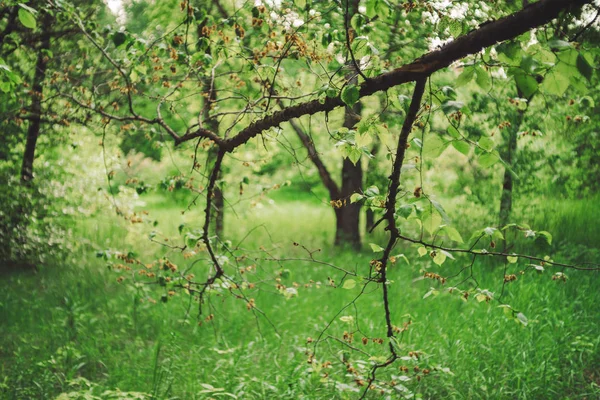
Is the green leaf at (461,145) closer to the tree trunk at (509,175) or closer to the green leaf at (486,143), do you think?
the green leaf at (486,143)

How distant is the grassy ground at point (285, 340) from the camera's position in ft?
12.2

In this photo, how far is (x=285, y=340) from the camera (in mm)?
4797

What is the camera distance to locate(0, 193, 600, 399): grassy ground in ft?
12.2

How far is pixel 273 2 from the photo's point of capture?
3.04 metres

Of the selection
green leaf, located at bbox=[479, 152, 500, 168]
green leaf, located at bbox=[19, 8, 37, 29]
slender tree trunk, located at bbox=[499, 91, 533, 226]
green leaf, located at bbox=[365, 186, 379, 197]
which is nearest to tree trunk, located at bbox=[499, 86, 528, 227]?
slender tree trunk, located at bbox=[499, 91, 533, 226]

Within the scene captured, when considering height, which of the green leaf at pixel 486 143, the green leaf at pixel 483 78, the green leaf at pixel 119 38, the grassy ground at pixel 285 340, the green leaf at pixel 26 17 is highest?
the green leaf at pixel 119 38

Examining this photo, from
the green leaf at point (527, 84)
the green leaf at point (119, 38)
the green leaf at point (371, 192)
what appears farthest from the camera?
the green leaf at point (119, 38)

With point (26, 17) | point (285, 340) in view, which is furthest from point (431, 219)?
point (285, 340)

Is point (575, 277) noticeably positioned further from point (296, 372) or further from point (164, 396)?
point (164, 396)

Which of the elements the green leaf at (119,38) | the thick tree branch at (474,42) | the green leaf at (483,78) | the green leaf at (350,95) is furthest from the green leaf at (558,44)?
the green leaf at (119,38)

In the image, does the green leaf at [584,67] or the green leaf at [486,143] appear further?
the green leaf at [486,143]

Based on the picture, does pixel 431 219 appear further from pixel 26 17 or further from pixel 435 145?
pixel 26 17

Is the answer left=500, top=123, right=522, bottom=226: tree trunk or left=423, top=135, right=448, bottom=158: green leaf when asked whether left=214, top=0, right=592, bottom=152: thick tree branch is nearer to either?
left=423, top=135, right=448, bottom=158: green leaf

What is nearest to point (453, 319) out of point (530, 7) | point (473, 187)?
point (473, 187)
